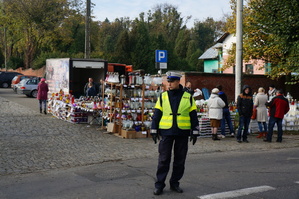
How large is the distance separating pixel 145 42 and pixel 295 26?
82.5ft

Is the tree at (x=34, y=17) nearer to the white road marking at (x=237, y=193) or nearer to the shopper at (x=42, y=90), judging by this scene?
the shopper at (x=42, y=90)

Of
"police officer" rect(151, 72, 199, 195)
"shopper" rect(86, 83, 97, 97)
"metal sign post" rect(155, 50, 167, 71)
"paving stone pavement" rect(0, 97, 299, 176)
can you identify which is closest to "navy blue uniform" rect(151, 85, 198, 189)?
"police officer" rect(151, 72, 199, 195)

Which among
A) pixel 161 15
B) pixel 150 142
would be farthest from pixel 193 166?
pixel 161 15

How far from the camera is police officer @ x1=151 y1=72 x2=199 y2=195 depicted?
6.30 meters

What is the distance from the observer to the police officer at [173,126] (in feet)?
20.7

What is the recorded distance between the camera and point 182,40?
64.8 meters

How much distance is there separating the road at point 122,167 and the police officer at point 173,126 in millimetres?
342

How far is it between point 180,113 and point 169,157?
2.39 ft

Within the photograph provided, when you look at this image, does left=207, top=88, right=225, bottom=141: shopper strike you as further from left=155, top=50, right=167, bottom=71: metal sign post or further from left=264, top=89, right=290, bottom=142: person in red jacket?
left=155, top=50, right=167, bottom=71: metal sign post

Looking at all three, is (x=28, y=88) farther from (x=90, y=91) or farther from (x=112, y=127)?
(x=112, y=127)

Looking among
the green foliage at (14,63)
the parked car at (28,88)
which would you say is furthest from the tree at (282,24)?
the green foliage at (14,63)

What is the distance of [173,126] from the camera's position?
6.29 metres

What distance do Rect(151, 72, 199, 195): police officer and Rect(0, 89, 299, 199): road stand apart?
342mm

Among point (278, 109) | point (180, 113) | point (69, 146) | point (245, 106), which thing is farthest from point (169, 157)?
point (278, 109)
